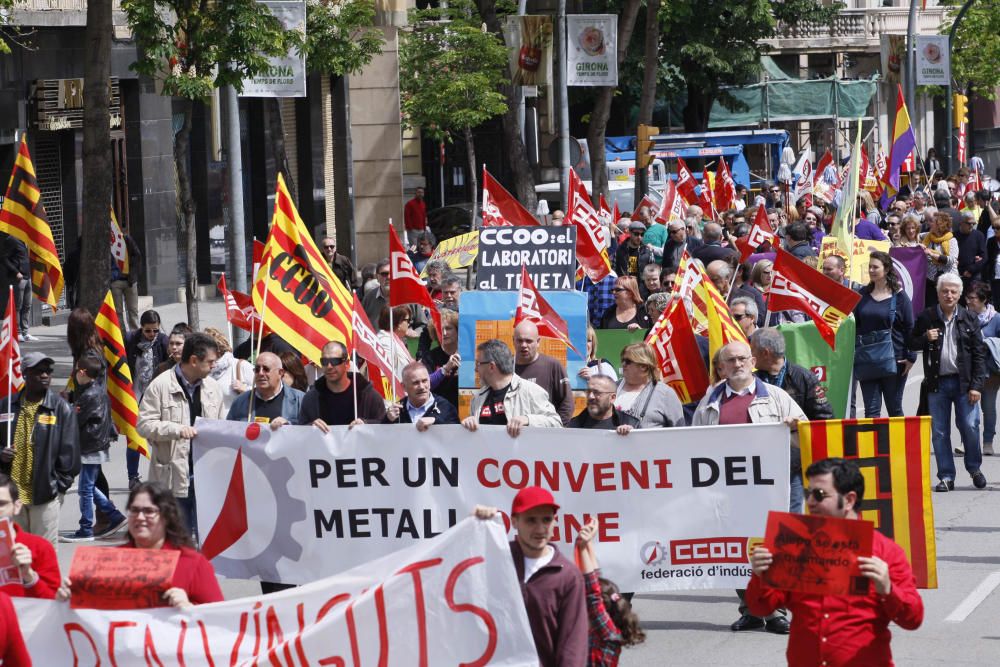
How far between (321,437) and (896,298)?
255 inches

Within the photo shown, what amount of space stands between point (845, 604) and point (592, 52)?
21.0 m

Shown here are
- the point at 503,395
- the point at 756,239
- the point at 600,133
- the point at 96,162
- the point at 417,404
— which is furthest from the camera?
the point at 600,133

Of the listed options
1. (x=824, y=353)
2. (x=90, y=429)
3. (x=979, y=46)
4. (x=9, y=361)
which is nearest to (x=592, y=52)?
(x=824, y=353)

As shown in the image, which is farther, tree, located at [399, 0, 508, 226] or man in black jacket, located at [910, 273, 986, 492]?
tree, located at [399, 0, 508, 226]

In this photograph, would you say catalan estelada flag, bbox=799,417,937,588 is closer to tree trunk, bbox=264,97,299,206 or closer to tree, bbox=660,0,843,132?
tree trunk, bbox=264,97,299,206

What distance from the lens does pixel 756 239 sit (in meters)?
19.7

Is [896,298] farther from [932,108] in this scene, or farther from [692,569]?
[932,108]

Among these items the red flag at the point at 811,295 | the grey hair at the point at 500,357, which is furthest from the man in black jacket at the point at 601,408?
the red flag at the point at 811,295

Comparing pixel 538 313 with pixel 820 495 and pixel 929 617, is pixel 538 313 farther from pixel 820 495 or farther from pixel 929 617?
pixel 820 495

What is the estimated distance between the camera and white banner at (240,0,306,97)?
1903cm

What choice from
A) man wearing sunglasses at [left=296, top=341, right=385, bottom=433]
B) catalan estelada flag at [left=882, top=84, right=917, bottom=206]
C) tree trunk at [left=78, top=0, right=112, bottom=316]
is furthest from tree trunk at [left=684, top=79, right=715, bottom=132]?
man wearing sunglasses at [left=296, top=341, right=385, bottom=433]

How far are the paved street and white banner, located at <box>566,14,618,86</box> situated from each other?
48.4 feet

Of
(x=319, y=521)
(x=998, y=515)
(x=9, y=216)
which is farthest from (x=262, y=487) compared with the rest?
(x=9, y=216)

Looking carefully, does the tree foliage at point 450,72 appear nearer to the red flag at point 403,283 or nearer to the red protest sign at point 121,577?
the red flag at point 403,283
